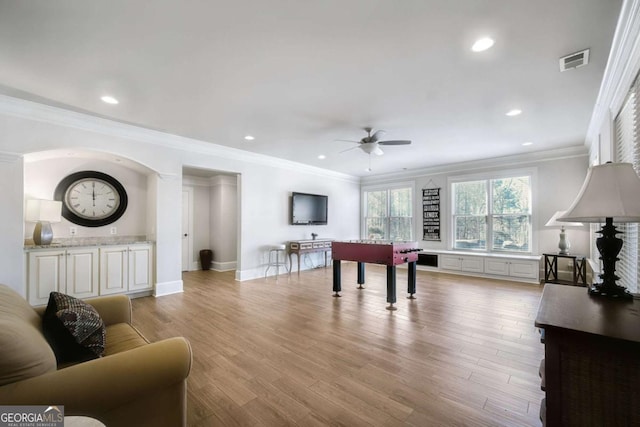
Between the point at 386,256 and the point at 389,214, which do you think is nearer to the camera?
the point at 386,256

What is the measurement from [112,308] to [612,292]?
3442 mm

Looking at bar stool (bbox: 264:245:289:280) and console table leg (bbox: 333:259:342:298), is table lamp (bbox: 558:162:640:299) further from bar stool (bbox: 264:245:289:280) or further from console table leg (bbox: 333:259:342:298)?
bar stool (bbox: 264:245:289:280)

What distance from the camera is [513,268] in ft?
18.5

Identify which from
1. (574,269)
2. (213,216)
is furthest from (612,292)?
(213,216)

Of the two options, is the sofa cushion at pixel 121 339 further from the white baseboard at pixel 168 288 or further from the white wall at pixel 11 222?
the white baseboard at pixel 168 288

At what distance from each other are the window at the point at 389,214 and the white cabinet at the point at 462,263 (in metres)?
1.28

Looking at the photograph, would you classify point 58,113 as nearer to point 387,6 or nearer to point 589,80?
point 387,6

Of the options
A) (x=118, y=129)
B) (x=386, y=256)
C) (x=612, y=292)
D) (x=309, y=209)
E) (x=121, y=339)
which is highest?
(x=118, y=129)

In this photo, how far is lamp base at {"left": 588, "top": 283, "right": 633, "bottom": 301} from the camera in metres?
1.53

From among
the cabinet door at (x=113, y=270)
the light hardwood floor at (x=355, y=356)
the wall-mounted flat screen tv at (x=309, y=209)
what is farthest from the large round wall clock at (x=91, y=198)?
the wall-mounted flat screen tv at (x=309, y=209)

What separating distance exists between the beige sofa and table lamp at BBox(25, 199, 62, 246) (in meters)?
3.03

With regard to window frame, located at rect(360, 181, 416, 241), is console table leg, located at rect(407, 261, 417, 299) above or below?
below

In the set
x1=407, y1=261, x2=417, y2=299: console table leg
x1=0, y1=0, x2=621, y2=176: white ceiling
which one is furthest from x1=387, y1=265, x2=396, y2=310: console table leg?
x1=0, y1=0, x2=621, y2=176: white ceiling

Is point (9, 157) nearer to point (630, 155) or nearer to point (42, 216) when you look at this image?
point (42, 216)
